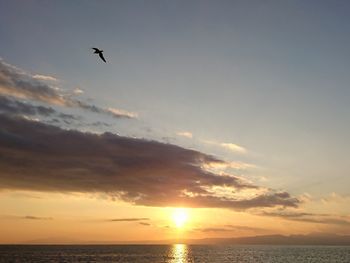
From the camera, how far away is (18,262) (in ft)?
442

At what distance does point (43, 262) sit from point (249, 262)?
65.3 m

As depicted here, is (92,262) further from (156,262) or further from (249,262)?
(249,262)

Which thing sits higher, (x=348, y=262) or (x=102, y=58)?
(x=102, y=58)

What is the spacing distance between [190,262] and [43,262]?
1808 inches

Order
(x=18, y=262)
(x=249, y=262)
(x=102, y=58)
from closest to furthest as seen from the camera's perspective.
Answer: (x=102, y=58) < (x=18, y=262) < (x=249, y=262)

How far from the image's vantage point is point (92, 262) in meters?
139

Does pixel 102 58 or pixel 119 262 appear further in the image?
pixel 119 262

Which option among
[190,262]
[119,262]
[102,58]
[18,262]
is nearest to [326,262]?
[190,262]

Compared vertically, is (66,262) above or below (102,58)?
below

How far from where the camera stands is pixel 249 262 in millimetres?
143500

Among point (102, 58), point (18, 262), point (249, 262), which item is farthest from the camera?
point (249, 262)

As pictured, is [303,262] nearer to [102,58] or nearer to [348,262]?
[348,262]

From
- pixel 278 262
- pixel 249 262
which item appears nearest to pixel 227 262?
pixel 249 262

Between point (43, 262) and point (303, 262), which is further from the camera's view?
point (303, 262)
